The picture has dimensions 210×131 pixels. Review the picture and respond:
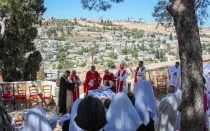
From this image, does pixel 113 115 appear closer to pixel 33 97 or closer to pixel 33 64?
pixel 33 97

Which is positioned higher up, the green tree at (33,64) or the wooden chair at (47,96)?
the green tree at (33,64)

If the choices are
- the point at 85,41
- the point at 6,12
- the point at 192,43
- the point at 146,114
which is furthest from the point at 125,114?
the point at 85,41

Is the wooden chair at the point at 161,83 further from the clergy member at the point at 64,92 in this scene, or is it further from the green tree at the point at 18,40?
the green tree at the point at 18,40

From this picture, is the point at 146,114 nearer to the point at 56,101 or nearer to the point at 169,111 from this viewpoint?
the point at 169,111

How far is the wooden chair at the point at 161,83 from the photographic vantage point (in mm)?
14898

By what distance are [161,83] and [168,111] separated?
9018mm

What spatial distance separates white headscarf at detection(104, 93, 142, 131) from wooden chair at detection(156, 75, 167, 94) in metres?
10.7

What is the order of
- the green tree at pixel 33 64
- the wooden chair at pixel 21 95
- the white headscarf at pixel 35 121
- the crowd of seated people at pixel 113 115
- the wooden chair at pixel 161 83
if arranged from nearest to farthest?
the crowd of seated people at pixel 113 115 → the white headscarf at pixel 35 121 → the wooden chair at pixel 21 95 → the wooden chair at pixel 161 83 → the green tree at pixel 33 64

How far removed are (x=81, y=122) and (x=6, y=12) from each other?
42.4ft

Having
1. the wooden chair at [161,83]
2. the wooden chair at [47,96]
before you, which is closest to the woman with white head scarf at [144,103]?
the wooden chair at [47,96]

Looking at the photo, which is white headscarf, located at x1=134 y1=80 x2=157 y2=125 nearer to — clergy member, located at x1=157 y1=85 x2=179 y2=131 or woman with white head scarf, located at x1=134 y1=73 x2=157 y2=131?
woman with white head scarf, located at x1=134 y1=73 x2=157 y2=131

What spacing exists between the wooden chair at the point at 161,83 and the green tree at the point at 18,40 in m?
7.30

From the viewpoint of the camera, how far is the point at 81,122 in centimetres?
250

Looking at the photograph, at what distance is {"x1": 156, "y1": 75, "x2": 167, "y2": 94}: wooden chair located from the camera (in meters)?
14.9
